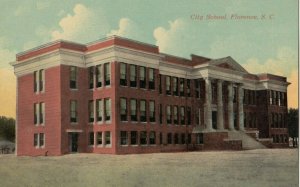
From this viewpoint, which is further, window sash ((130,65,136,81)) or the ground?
window sash ((130,65,136,81))

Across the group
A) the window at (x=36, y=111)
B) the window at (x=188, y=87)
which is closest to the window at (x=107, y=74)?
the window at (x=36, y=111)

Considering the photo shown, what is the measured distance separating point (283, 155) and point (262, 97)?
1089 centimetres

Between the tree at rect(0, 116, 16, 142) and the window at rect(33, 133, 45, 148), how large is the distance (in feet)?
18.2

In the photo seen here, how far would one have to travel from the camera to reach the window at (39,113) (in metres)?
30.6

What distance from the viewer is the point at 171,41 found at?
2278cm

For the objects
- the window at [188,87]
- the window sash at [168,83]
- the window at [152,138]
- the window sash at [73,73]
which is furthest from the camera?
the window at [188,87]

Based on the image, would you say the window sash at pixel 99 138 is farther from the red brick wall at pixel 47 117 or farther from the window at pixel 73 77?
the window at pixel 73 77

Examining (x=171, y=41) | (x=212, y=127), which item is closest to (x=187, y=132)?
(x=212, y=127)

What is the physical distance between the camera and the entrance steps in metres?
33.7

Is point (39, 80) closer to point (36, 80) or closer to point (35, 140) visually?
point (36, 80)

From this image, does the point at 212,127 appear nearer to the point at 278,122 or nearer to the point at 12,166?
the point at 278,122

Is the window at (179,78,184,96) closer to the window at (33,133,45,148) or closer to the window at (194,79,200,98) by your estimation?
the window at (194,79,200,98)

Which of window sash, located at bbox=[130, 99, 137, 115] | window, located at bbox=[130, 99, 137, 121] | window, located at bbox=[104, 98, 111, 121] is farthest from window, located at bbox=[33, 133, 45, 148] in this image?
window sash, located at bbox=[130, 99, 137, 115]

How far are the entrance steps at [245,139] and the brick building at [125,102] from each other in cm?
18
